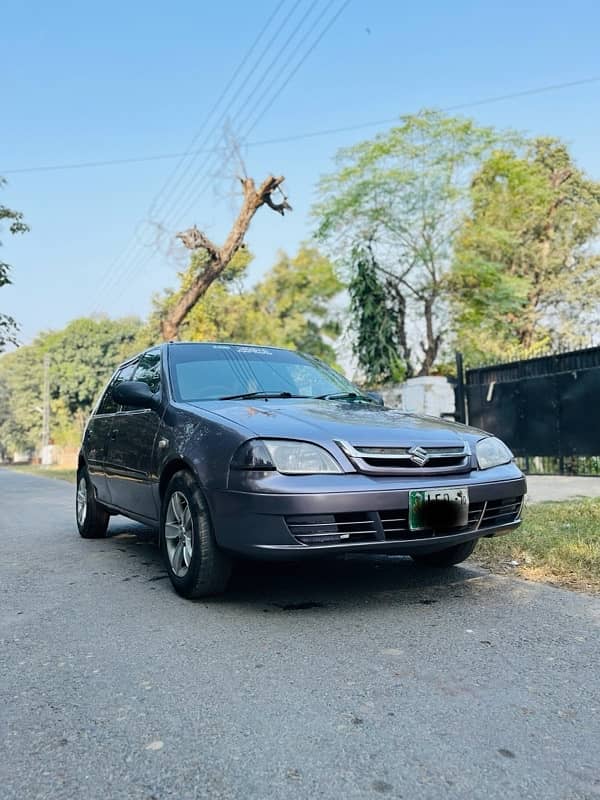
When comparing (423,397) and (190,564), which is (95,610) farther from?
(423,397)

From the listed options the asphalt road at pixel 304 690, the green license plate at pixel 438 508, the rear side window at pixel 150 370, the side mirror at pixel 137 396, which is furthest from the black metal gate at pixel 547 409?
the side mirror at pixel 137 396

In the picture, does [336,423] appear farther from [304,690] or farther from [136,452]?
[136,452]

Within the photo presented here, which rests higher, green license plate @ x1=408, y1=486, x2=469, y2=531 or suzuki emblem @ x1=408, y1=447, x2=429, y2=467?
suzuki emblem @ x1=408, y1=447, x2=429, y2=467

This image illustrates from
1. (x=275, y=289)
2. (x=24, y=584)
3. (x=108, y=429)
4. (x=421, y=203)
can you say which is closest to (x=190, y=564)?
(x=24, y=584)

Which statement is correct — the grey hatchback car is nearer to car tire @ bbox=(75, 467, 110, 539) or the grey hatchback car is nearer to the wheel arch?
the wheel arch

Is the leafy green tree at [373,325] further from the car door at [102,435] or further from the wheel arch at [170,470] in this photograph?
the wheel arch at [170,470]

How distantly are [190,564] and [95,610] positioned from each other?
57 cm

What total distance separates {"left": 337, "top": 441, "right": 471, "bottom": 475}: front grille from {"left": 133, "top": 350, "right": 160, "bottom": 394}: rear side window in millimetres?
1854

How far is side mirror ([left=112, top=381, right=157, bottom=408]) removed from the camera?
4586 millimetres

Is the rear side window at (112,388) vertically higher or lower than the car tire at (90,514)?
higher

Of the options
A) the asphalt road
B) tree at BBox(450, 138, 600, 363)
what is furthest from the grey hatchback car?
tree at BBox(450, 138, 600, 363)

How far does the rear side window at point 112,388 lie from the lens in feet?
18.8

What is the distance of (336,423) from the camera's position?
3.67 metres

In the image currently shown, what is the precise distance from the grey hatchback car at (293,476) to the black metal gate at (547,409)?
255 inches
